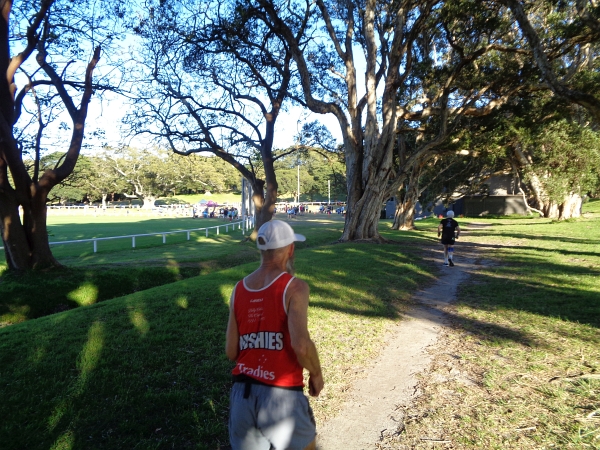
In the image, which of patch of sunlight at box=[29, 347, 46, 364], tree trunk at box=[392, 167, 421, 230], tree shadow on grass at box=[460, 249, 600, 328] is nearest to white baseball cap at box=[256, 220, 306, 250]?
patch of sunlight at box=[29, 347, 46, 364]

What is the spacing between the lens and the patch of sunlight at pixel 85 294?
11.5 meters

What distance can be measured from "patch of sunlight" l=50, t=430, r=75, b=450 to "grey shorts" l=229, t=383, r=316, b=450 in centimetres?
194

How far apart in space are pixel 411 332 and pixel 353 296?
2.32m

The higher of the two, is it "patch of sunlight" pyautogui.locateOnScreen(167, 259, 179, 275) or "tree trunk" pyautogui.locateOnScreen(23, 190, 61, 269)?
"tree trunk" pyautogui.locateOnScreen(23, 190, 61, 269)

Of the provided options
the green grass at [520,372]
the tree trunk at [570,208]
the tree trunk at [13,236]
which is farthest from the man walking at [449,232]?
the tree trunk at [570,208]

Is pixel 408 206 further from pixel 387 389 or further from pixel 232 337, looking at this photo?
pixel 232 337

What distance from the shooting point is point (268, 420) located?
235 centimetres

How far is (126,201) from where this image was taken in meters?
88.3

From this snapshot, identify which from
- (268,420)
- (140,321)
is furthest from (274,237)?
(140,321)

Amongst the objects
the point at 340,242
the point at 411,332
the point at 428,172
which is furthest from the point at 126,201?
the point at 411,332

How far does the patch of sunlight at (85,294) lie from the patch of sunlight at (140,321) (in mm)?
4721

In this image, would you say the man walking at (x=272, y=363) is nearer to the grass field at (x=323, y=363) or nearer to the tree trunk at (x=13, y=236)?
the grass field at (x=323, y=363)

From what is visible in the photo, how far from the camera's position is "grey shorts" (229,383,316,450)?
2.36m

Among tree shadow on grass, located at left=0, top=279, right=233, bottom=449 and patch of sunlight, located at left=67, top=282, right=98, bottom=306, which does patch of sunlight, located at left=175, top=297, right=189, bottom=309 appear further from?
patch of sunlight, located at left=67, top=282, right=98, bottom=306
